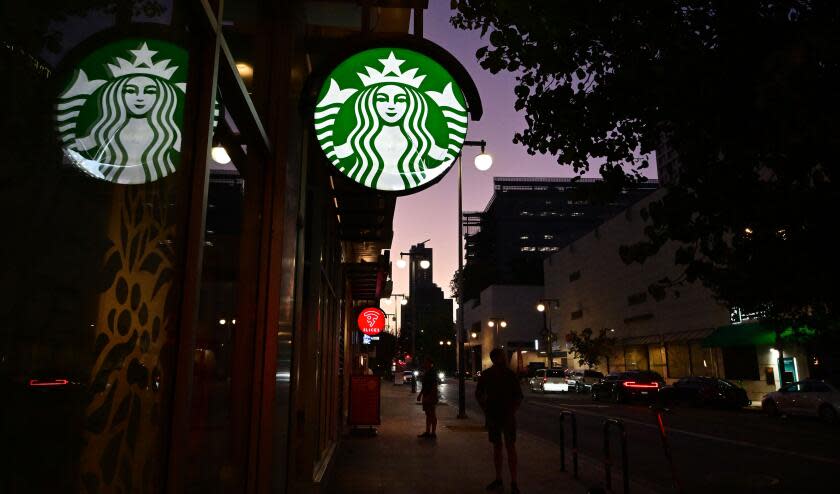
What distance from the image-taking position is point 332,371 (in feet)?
35.0

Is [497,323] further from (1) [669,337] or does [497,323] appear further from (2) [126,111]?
(2) [126,111]

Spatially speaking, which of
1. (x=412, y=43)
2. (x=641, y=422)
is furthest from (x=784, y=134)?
(x=641, y=422)

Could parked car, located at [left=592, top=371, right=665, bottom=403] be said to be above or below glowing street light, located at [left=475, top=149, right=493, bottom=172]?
below

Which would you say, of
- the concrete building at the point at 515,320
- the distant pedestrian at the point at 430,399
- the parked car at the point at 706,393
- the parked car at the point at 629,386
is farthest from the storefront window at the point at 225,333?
the concrete building at the point at 515,320

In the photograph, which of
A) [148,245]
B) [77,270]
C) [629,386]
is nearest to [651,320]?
[629,386]

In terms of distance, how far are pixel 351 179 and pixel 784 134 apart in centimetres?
389

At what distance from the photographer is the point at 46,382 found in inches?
54.6

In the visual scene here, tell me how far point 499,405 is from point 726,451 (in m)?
7.08

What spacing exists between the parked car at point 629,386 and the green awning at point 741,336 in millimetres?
4030

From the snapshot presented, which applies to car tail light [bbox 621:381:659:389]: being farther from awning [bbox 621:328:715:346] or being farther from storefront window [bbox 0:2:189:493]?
storefront window [bbox 0:2:189:493]

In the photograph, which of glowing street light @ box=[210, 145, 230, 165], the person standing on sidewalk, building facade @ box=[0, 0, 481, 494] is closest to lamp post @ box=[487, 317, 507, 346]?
the person standing on sidewalk

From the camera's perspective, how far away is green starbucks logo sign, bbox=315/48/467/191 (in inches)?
135

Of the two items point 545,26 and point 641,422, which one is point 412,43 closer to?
point 545,26

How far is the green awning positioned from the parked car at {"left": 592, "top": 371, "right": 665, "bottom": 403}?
4.03m
